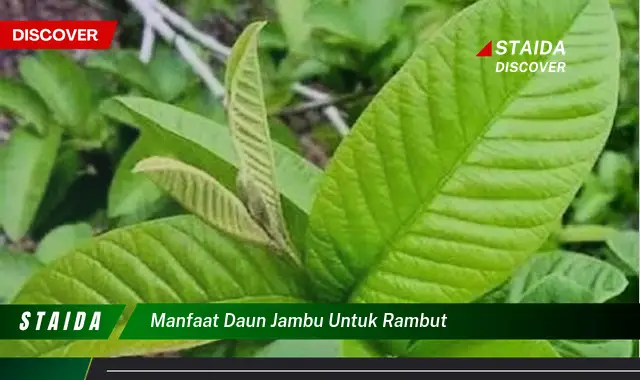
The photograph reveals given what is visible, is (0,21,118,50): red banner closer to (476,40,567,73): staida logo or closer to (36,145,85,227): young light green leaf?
(36,145,85,227): young light green leaf

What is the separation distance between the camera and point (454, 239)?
5.17ft

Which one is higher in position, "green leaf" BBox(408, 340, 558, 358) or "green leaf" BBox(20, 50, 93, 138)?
"green leaf" BBox(20, 50, 93, 138)

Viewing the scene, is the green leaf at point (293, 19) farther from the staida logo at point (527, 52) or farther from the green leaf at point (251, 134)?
the staida logo at point (527, 52)

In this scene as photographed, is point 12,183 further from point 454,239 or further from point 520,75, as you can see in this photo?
point 520,75

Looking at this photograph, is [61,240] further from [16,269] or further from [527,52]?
[527,52]

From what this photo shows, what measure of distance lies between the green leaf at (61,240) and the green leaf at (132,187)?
0.05m

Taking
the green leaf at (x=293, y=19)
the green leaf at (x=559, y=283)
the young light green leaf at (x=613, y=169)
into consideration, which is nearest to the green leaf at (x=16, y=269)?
the green leaf at (x=293, y=19)

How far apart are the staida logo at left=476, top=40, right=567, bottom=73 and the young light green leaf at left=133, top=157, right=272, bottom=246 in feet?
1.43

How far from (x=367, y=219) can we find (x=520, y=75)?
0.32m

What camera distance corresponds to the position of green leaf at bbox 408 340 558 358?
1.61 meters

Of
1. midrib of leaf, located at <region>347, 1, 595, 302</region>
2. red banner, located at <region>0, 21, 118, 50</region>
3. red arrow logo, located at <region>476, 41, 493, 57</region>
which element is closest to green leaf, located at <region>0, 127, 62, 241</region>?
red banner, located at <region>0, 21, 118, 50</region>

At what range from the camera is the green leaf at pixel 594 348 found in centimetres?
162
